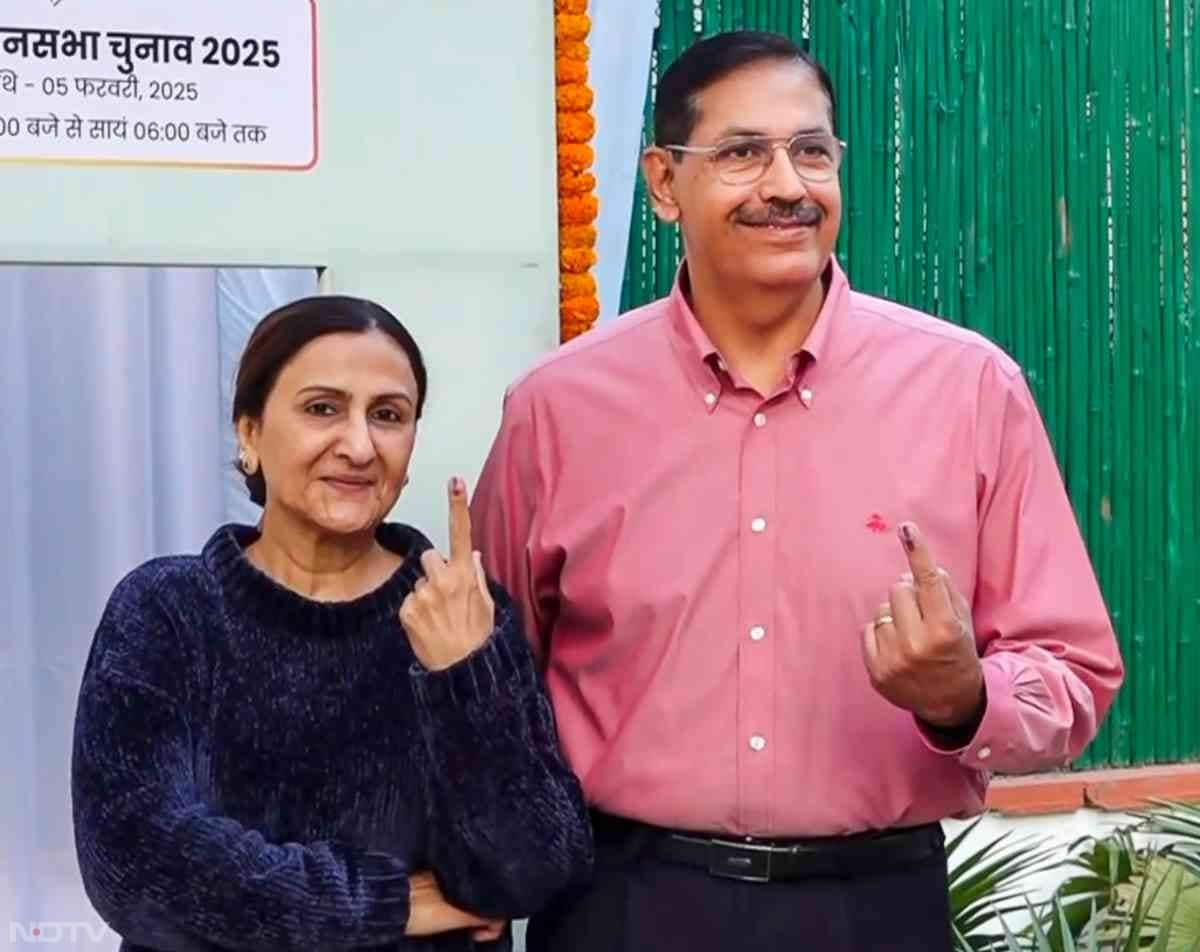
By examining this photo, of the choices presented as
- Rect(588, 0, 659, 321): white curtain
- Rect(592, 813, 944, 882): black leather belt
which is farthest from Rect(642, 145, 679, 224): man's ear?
Rect(588, 0, 659, 321): white curtain

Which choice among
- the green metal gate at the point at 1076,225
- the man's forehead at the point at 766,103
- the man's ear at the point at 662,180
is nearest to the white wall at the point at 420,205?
the man's ear at the point at 662,180

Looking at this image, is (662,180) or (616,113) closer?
(662,180)

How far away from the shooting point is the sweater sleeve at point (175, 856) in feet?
7.39

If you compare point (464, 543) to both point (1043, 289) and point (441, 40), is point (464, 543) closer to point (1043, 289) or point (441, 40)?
point (441, 40)

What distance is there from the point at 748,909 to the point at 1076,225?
2978 mm

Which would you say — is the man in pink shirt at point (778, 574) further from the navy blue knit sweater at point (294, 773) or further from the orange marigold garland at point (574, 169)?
the orange marigold garland at point (574, 169)

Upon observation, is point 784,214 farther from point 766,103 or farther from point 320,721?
point 320,721

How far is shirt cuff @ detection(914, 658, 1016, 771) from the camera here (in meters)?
2.35

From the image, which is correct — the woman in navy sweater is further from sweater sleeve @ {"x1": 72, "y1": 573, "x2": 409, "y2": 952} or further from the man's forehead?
the man's forehead

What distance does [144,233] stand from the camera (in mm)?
3006

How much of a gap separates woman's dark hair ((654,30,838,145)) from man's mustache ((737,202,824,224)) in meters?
0.15

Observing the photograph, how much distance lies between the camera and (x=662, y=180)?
269cm

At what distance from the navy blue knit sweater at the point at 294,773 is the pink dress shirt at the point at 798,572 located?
177 millimetres

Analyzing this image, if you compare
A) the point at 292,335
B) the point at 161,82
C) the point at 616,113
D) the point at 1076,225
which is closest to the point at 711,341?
the point at 292,335
